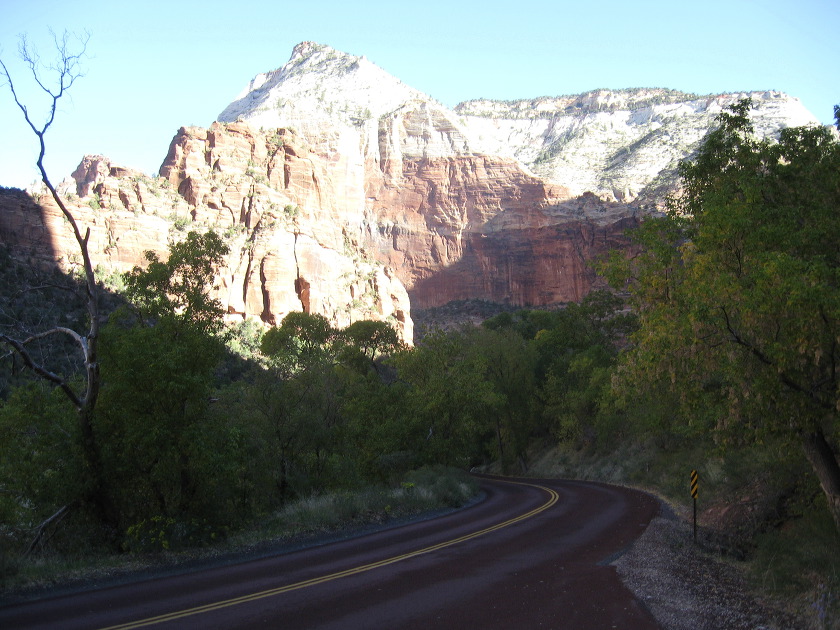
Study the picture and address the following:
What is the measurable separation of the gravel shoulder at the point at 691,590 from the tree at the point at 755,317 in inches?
93.8

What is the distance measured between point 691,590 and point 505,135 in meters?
193

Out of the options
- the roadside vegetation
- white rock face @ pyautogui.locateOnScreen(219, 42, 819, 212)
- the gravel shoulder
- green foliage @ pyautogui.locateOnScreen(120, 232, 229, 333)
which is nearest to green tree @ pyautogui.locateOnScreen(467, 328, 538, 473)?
the roadside vegetation

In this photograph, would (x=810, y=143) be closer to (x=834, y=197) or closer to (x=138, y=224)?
(x=834, y=197)

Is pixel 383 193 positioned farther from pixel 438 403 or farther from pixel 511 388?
pixel 438 403

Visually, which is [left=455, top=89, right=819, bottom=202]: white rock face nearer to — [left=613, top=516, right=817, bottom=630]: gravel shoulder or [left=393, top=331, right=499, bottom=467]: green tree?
[left=393, top=331, right=499, bottom=467]: green tree

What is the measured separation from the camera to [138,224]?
8031 centimetres

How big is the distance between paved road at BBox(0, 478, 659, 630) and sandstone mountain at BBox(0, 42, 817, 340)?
6032cm

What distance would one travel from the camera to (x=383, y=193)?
5394 inches

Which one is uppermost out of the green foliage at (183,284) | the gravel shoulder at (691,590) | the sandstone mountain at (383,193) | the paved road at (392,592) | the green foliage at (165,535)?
the sandstone mountain at (383,193)

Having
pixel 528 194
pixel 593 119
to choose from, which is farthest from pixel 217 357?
pixel 593 119

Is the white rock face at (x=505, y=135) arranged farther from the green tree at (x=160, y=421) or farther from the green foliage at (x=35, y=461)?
the green foliage at (x=35, y=461)

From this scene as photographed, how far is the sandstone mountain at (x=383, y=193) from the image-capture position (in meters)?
86.5

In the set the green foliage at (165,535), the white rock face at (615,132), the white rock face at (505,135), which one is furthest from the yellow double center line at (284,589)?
the white rock face at (615,132)

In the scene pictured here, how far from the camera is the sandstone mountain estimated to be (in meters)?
86.5
